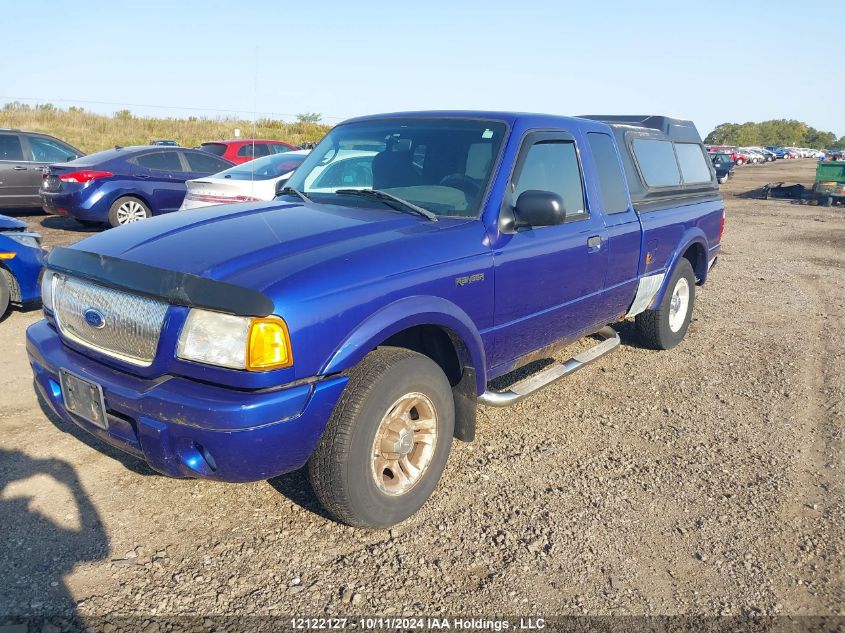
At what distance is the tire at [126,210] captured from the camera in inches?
420

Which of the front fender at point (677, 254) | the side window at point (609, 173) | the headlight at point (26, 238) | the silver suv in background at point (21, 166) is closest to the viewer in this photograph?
the side window at point (609, 173)

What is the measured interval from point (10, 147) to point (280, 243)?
11761mm

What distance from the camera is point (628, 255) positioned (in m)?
4.78

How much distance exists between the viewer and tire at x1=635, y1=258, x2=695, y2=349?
5.76 meters

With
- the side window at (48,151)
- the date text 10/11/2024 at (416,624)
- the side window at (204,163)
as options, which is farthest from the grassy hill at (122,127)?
the date text 10/11/2024 at (416,624)

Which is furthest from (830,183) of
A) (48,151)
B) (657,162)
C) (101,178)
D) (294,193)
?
(294,193)

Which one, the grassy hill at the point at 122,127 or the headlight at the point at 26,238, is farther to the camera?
the grassy hill at the point at 122,127

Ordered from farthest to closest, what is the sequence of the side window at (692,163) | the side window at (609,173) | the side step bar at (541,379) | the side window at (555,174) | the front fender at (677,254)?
1. the side window at (692,163)
2. the front fender at (677,254)
3. the side window at (609,173)
4. the side window at (555,174)
5. the side step bar at (541,379)

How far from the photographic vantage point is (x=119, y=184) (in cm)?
1070

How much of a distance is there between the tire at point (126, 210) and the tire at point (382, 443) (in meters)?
8.94

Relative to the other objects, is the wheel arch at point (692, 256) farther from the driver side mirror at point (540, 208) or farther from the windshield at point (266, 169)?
the windshield at point (266, 169)

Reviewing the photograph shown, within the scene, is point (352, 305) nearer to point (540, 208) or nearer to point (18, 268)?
Answer: point (540, 208)

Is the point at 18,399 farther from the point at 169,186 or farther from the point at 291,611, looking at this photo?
the point at 169,186

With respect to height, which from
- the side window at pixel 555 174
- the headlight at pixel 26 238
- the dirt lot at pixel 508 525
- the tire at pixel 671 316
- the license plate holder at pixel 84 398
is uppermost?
the side window at pixel 555 174
